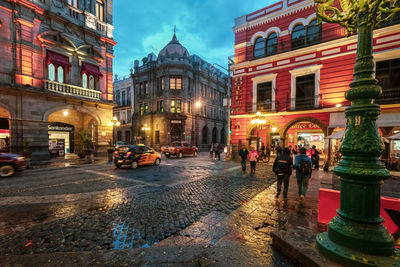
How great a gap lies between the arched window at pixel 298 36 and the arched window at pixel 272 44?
149 cm

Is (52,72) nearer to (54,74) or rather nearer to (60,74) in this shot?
(54,74)

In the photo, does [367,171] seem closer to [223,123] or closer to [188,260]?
[188,260]

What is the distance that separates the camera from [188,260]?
2.71 meters

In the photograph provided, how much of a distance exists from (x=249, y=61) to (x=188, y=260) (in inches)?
705

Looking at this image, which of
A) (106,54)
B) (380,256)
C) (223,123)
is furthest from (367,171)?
(223,123)

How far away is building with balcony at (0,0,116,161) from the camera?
1427 centimetres

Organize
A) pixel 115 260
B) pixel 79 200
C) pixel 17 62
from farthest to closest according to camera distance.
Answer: pixel 17 62 → pixel 79 200 → pixel 115 260

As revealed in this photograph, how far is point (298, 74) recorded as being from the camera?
50.7ft

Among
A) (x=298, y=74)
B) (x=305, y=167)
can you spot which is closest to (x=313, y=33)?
(x=298, y=74)

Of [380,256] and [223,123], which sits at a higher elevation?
[223,123]

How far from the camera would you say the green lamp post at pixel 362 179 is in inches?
79.9

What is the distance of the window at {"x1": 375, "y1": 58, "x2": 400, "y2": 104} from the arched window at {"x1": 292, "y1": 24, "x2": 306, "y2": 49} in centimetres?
575

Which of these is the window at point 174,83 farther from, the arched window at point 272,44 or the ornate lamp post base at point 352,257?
the ornate lamp post base at point 352,257

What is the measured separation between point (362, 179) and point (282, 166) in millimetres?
4234
